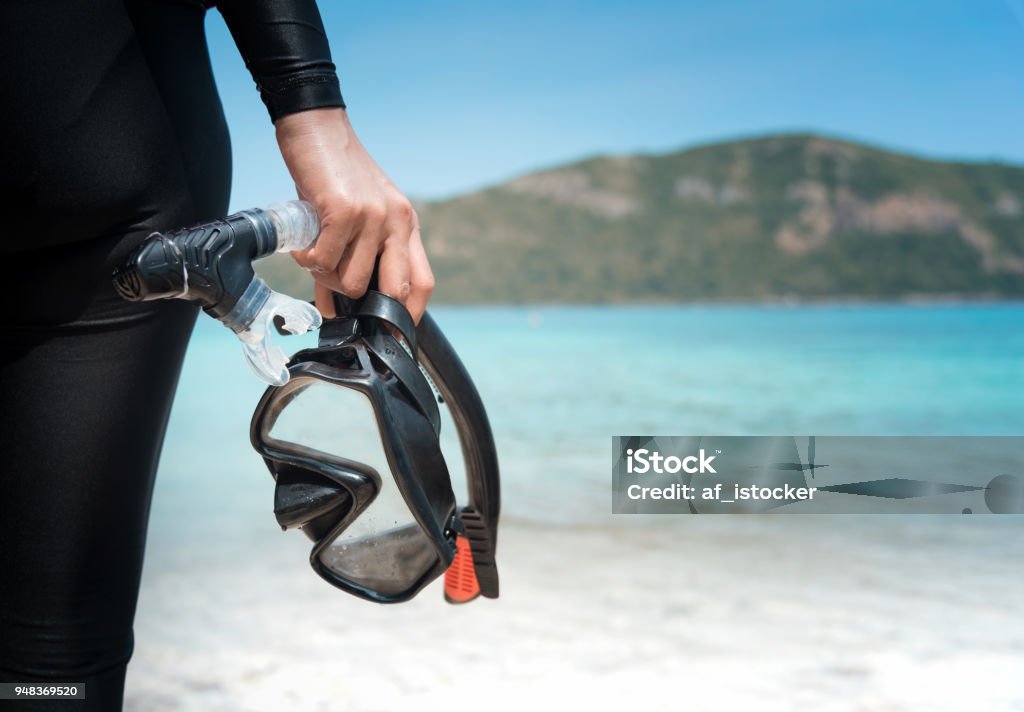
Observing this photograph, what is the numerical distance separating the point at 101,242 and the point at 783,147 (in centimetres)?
9373

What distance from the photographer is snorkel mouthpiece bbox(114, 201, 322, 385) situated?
604 millimetres

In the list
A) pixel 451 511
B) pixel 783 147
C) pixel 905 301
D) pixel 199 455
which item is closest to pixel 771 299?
pixel 905 301

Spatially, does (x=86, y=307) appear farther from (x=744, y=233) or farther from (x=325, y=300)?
(x=744, y=233)

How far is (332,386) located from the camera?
2.27 feet

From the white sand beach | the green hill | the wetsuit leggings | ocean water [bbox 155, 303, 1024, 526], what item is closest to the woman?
the wetsuit leggings

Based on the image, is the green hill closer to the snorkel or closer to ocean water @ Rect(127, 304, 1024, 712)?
ocean water @ Rect(127, 304, 1024, 712)

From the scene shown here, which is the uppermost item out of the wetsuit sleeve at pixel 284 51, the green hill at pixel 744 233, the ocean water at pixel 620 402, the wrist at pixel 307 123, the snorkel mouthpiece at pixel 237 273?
the green hill at pixel 744 233

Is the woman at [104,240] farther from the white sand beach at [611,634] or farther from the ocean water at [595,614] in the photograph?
the white sand beach at [611,634]

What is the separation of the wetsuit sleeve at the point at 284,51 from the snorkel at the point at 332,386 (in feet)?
0.29

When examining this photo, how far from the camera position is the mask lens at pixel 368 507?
2.29 ft

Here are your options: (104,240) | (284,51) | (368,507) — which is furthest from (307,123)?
(368,507)

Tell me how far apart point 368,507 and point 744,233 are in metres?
78.0

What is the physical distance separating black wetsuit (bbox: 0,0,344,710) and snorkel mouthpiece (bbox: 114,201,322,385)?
93 mm

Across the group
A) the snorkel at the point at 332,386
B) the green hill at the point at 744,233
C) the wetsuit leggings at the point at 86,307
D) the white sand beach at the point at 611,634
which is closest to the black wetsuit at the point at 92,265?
the wetsuit leggings at the point at 86,307
